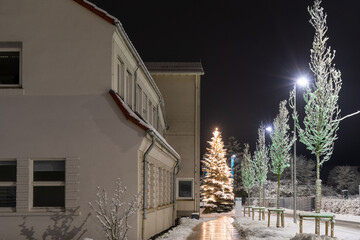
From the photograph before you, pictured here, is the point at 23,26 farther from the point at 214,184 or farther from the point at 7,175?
the point at 214,184

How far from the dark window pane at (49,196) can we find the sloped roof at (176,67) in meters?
21.8

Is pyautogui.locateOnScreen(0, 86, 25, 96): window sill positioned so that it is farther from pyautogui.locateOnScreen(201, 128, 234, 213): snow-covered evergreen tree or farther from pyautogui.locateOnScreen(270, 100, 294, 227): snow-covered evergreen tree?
pyautogui.locateOnScreen(201, 128, 234, 213): snow-covered evergreen tree

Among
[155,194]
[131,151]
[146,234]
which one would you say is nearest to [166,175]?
[155,194]

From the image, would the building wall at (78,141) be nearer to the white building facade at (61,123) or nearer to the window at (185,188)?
the white building facade at (61,123)

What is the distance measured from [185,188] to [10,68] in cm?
2225

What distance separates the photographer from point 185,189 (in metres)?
35.3

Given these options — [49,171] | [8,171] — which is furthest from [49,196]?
[8,171]

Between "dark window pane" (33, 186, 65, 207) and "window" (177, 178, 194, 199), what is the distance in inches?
854

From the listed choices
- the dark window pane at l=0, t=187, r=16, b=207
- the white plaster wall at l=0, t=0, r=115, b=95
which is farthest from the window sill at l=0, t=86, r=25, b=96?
the dark window pane at l=0, t=187, r=16, b=207

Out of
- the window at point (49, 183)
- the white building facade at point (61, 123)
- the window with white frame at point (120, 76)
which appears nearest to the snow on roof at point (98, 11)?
the white building facade at point (61, 123)

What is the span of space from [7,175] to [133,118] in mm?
3556

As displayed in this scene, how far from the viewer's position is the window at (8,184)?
1377 centimetres

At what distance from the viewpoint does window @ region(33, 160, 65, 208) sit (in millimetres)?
13844

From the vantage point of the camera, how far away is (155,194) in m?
19.0
